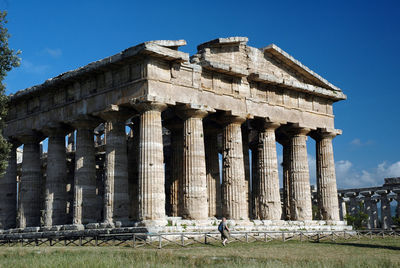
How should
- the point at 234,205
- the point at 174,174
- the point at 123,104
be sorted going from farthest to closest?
the point at 174,174
the point at 234,205
the point at 123,104

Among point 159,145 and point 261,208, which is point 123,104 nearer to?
point 159,145

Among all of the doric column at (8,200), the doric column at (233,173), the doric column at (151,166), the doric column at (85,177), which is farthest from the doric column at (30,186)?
the doric column at (233,173)

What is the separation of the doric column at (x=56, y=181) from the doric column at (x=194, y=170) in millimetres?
8748

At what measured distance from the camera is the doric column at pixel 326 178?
37000 millimetres

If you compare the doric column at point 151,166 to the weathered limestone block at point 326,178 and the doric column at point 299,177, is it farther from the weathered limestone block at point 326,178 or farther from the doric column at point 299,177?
the weathered limestone block at point 326,178

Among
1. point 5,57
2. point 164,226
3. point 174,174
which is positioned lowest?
point 164,226

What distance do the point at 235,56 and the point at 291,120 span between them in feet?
20.5

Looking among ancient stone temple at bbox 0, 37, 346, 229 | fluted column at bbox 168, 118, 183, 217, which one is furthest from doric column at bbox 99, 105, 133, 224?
fluted column at bbox 168, 118, 183, 217

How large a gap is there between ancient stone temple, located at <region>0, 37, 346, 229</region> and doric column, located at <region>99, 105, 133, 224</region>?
0.06 m

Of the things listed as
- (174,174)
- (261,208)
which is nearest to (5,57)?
(174,174)

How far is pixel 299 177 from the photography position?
35.7m

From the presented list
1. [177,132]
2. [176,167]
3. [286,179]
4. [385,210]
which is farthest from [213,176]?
[385,210]

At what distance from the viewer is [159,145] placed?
28.0 m

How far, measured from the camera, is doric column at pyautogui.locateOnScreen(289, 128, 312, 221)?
35.4 metres
